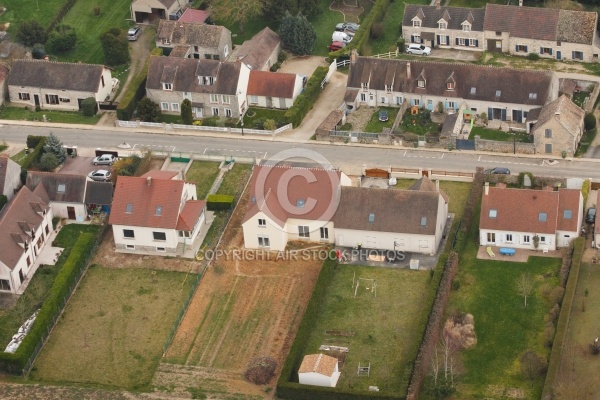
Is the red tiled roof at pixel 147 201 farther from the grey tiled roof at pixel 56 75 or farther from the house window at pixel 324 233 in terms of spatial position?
the grey tiled roof at pixel 56 75

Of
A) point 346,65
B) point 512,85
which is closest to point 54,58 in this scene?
point 346,65

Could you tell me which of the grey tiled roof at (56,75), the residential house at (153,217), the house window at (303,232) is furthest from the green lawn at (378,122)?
the grey tiled roof at (56,75)

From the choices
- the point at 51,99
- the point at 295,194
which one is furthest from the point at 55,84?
the point at 295,194

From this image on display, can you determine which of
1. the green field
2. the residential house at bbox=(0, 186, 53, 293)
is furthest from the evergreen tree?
the green field

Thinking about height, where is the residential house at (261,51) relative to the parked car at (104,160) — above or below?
above

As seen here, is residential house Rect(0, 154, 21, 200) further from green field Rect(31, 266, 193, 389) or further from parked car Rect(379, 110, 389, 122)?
parked car Rect(379, 110, 389, 122)

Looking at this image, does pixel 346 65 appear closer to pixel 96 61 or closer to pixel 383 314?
Result: pixel 96 61

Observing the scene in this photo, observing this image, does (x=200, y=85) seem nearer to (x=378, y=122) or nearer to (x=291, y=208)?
(x=378, y=122)
